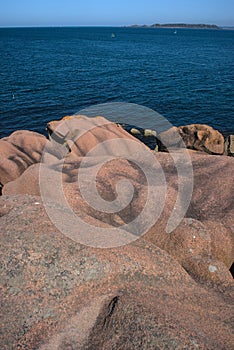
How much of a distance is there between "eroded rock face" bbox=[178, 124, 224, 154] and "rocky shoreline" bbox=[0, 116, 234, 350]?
30.6 ft

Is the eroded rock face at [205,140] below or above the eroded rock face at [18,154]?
below

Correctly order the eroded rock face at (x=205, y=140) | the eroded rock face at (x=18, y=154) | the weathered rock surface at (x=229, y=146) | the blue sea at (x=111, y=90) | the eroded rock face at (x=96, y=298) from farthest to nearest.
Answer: the blue sea at (x=111, y=90) → the eroded rock face at (x=205, y=140) → the weathered rock surface at (x=229, y=146) → the eroded rock face at (x=18, y=154) → the eroded rock face at (x=96, y=298)

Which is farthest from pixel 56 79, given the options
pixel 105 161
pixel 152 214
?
pixel 152 214

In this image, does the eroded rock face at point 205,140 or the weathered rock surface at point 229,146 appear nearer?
the weathered rock surface at point 229,146

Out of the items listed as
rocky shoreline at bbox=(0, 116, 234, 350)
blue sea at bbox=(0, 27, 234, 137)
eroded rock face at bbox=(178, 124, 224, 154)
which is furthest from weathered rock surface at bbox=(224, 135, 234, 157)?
rocky shoreline at bbox=(0, 116, 234, 350)

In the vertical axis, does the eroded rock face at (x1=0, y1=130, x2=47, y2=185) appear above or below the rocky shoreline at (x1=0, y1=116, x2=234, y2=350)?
below

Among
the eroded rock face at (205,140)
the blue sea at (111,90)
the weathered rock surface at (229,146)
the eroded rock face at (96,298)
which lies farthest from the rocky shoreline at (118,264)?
the blue sea at (111,90)

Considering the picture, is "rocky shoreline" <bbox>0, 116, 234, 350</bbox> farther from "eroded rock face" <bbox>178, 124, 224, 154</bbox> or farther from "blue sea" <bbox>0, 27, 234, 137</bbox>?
"blue sea" <bbox>0, 27, 234, 137</bbox>

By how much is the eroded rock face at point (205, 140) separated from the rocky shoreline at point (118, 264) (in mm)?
9325

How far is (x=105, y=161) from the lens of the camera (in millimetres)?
9219

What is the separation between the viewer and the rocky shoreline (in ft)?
14.1

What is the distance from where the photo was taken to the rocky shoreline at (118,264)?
169 inches

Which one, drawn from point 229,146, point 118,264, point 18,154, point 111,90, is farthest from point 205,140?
point 111,90

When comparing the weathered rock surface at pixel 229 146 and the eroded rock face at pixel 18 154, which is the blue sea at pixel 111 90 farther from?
the eroded rock face at pixel 18 154
